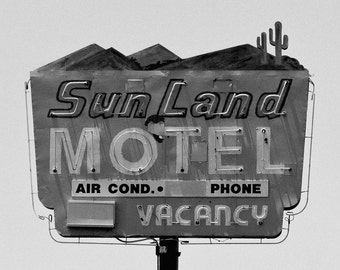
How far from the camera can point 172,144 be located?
99.8 ft

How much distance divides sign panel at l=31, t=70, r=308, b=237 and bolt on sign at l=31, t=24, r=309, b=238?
0.06 feet

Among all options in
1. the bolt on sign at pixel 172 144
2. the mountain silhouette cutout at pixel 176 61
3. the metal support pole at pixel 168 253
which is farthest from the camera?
the metal support pole at pixel 168 253

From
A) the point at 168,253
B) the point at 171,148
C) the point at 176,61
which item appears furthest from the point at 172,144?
the point at 168,253

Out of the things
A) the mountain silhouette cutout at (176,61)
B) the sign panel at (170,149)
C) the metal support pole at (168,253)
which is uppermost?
the mountain silhouette cutout at (176,61)

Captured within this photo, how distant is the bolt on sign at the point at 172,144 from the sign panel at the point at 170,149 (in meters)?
0.02

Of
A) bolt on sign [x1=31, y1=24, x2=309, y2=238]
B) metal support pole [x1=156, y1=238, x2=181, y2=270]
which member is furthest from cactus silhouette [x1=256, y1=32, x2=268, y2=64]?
metal support pole [x1=156, y1=238, x2=181, y2=270]

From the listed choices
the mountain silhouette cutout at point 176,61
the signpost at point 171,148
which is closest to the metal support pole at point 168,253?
the signpost at point 171,148

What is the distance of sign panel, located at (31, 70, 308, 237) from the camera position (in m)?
30.4

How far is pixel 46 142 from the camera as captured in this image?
100ft

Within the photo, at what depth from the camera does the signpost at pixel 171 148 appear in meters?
30.4

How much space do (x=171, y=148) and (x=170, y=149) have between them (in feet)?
0.08

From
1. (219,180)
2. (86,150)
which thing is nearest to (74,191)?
(86,150)

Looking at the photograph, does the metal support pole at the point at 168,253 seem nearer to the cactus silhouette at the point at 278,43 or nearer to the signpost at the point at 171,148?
the signpost at the point at 171,148

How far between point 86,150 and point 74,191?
2.57ft
